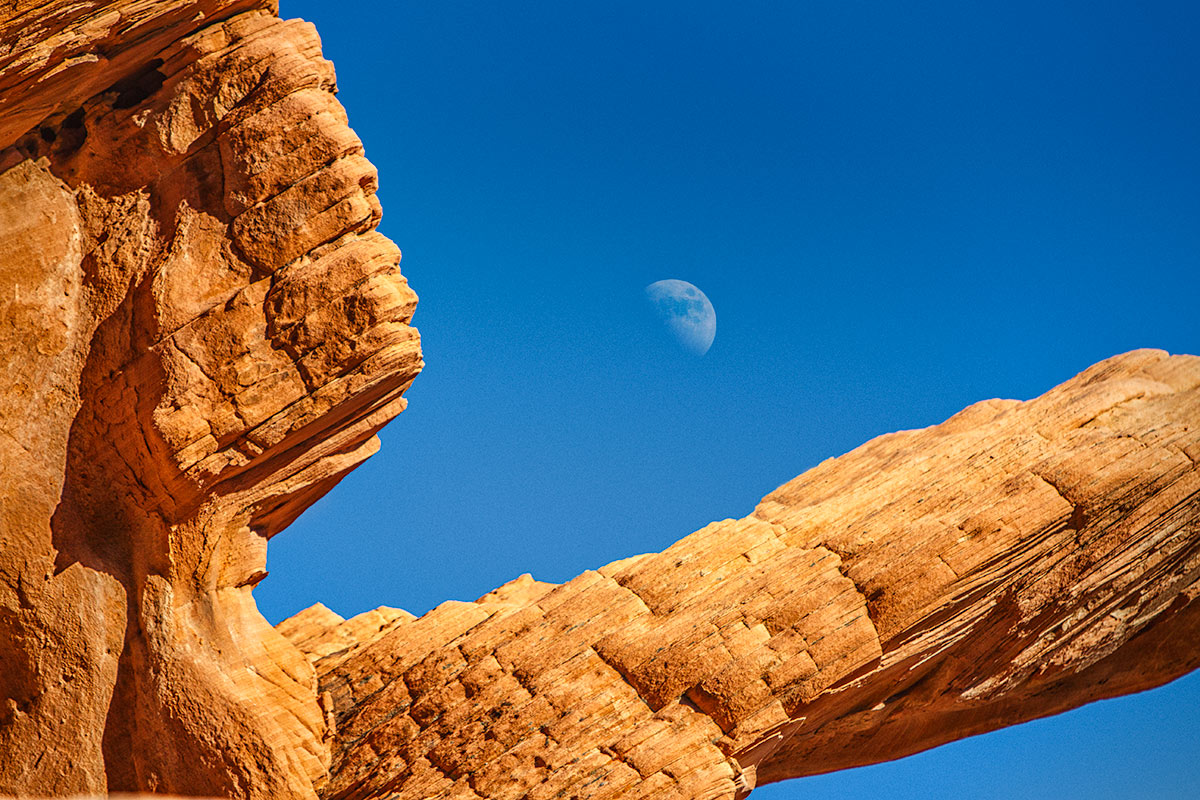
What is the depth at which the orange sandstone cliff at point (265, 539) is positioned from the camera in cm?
1548

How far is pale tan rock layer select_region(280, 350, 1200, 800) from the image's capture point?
15.4 meters

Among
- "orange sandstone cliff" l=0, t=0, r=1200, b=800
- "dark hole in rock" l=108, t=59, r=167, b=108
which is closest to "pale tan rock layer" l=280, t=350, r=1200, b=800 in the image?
"orange sandstone cliff" l=0, t=0, r=1200, b=800

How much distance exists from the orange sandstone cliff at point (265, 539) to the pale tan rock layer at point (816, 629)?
0.05 meters

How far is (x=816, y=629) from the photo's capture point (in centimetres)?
1572

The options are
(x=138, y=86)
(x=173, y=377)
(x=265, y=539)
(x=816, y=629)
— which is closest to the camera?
(x=173, y=377)

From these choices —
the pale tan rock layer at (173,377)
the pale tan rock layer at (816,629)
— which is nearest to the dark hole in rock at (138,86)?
the pale tan rock layer at (173,377)

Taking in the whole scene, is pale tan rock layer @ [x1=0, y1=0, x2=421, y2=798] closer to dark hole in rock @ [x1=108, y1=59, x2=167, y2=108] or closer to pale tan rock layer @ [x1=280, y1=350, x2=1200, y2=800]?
dark hole in rock @ [x1=108, y1=59, x2=167, y2=108]

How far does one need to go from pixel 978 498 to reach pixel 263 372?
1119 centimetres

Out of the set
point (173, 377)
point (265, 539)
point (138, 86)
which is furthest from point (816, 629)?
point (138, 86)

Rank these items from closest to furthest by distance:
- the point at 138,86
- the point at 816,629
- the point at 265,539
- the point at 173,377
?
1. the point at 173,377
2. the point at 816,629
3. the point at 138,86
4. the point at 265,539

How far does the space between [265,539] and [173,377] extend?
3.17 meters

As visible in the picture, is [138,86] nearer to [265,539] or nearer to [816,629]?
[265,539]

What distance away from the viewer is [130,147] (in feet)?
53.5

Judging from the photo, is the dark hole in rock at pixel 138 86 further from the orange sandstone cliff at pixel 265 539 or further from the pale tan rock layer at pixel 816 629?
the pale tan rock layer at pixel 816 629
